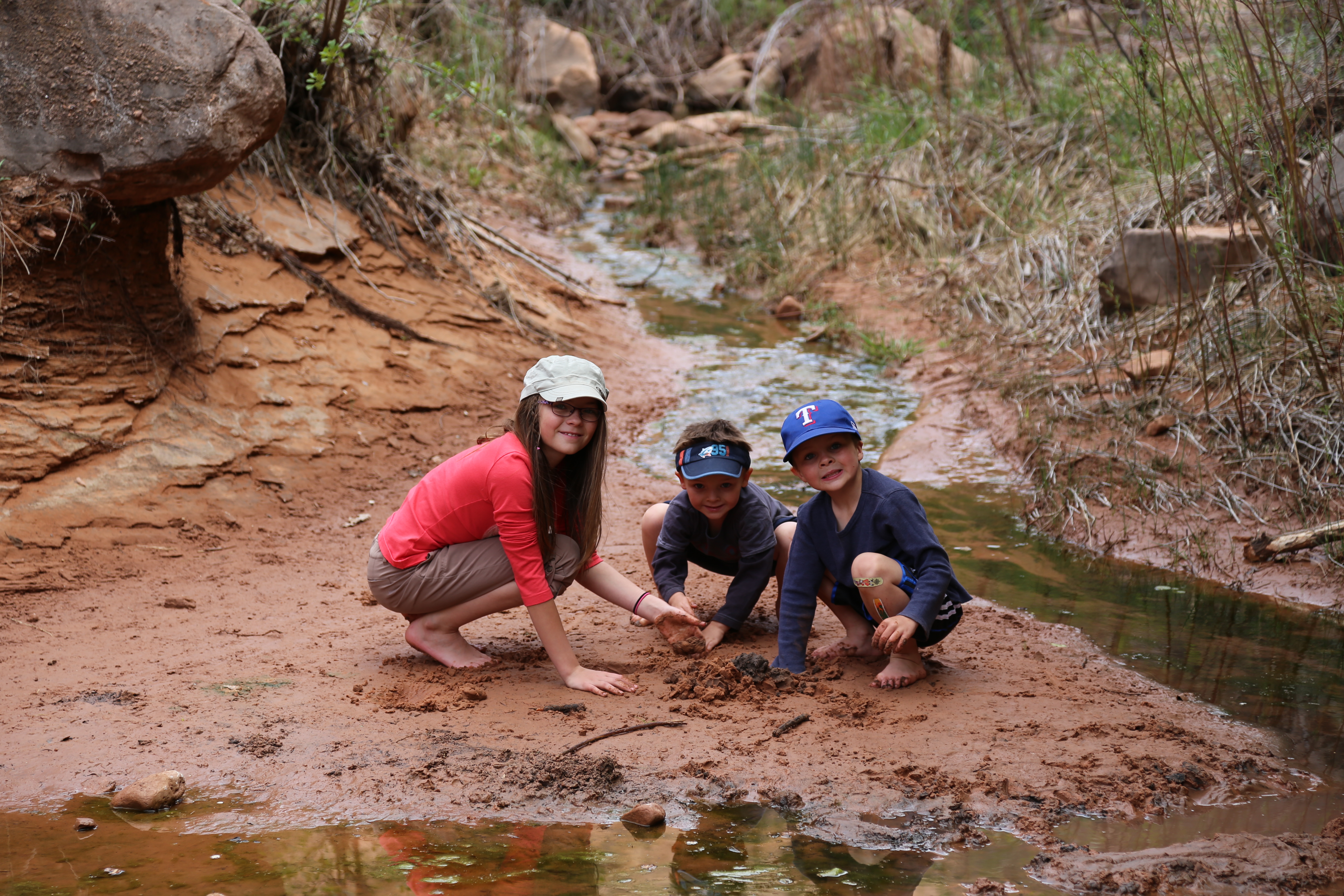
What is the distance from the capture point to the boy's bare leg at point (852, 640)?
367cm

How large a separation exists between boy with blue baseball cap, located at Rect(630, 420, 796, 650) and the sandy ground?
0.19m

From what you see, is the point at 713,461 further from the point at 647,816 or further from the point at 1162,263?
the point at 1162,263

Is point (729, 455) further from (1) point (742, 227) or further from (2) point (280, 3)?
(1) point (742, 227)

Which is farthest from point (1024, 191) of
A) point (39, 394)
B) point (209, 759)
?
point (209, 759)

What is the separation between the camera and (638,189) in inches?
520

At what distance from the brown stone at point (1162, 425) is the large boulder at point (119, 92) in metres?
4.63

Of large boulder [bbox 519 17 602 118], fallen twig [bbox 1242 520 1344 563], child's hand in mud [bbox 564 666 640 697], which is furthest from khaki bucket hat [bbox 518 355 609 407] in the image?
large boulder [bbox 519 17 602 118]

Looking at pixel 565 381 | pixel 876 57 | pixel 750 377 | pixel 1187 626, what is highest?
pixel 876 57

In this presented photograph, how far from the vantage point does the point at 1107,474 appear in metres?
5.38

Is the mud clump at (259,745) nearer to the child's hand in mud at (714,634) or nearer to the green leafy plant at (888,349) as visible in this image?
the child's hand in mud at (714,634)

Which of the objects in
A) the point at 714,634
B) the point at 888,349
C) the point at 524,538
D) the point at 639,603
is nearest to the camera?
the point at 524,538

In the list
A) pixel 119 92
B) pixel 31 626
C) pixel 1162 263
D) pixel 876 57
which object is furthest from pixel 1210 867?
pixel 876 57

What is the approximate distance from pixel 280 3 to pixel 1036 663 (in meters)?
5.48

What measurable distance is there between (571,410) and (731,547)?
2.82 feet
